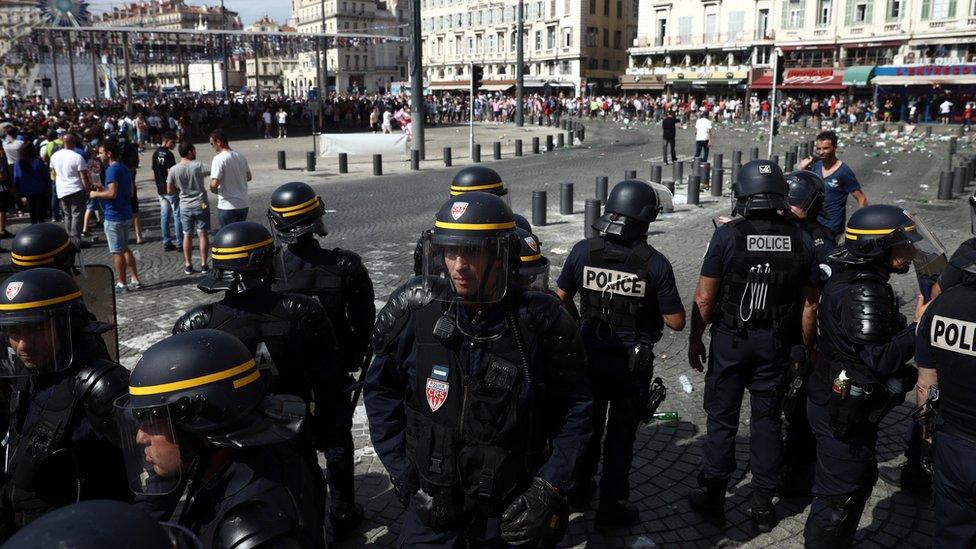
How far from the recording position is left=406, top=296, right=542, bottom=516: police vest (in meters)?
A: 2.41

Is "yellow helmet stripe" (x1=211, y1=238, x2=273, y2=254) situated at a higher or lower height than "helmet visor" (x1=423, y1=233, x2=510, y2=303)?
lower

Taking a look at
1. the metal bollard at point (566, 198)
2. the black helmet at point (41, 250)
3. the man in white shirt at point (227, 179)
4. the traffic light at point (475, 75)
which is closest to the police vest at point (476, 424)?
the black helmet at point (41, 250)

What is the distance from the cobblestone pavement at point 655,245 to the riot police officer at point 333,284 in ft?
0.96

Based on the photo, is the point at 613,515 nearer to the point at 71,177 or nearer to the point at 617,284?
the point at 617,284

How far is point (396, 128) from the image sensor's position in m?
37.0

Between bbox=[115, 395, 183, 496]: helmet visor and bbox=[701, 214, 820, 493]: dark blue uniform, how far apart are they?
2.93 metres

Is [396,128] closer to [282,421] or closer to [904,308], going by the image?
[904,308]

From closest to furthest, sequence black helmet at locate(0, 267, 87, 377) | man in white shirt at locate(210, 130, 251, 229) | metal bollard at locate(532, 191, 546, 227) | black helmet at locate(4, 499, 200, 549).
→ 1. black helmet at locate(4, 499, 200, 549)
2. black helmet at locate(0, 267, 87, 377)
3. man in white shirt at locate(210, 130, 251, 229)
4. metal bollard at locate(532, 191, 546, 227)

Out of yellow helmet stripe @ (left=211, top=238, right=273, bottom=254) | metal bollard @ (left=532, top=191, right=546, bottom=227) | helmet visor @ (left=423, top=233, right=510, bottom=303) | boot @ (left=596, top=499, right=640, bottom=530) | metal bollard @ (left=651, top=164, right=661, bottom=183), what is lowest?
boot @ (left=596, top=499, right=640, bottom=530)

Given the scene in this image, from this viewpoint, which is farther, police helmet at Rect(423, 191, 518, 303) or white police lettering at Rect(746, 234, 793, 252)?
white police lettering at Rect(746, 234, 793, 252)

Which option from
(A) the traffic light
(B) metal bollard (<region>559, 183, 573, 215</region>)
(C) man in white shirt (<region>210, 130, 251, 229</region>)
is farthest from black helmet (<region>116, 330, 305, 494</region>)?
(A) the traffic light

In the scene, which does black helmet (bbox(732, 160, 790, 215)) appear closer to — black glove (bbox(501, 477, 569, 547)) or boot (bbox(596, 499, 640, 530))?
boot (bbox(596, 499, 640, 530))

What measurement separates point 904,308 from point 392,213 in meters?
8.64

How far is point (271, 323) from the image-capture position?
10.6 feet
